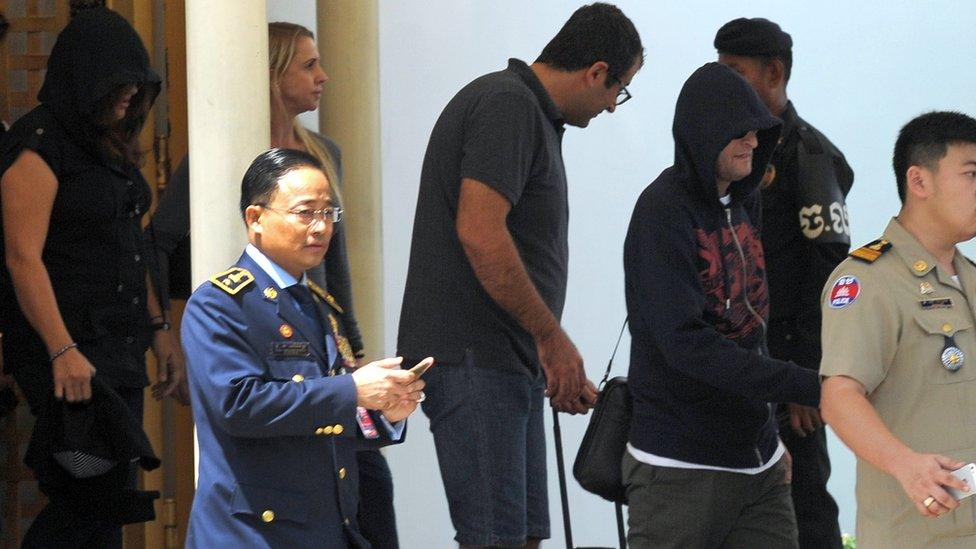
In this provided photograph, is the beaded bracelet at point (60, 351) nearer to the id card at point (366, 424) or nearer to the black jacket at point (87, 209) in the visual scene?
the black jacket at point (87, 209)

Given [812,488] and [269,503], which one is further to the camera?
[812,488]

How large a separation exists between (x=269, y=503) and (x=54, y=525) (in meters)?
1.60

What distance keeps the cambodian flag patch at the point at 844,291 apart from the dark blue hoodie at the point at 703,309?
318 millimetres

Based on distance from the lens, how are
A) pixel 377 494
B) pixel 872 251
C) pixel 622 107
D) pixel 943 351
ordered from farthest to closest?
pixel 622 107 → pixel 377 494 → pixel 872 251 → pixel 943 351

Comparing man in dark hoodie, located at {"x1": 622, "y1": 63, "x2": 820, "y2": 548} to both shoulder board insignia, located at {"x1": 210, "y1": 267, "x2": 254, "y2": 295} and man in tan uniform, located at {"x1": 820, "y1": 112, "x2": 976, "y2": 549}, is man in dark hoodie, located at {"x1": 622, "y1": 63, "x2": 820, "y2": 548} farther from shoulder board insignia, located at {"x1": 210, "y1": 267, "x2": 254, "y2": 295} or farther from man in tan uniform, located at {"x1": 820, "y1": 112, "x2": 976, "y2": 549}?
shoulder board insignia, located at {"x1": 210, "y1": 267, "x2": 254, "y2": 295}

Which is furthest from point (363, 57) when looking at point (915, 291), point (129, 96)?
point (915, 291)

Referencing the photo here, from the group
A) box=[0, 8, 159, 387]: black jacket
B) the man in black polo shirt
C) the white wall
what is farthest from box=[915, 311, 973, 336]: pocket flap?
the white wall

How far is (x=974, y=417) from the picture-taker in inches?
142

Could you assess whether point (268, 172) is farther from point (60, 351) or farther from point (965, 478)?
point (965, 478)

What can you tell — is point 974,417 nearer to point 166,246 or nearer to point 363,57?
point 166,246

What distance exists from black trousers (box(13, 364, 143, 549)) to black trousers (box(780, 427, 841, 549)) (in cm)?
207

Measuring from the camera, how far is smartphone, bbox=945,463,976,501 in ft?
10.5

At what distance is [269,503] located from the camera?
322 cm

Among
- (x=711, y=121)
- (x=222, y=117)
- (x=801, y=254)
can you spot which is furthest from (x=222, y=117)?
(x=801, y=254)
